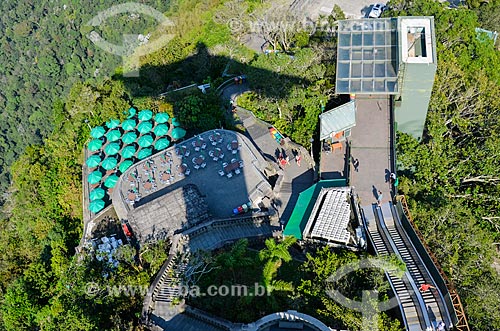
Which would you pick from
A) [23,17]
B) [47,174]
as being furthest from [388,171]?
[23,17]

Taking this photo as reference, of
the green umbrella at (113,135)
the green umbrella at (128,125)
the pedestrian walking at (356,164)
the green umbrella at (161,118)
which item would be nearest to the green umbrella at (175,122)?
the green umbrella at (161,118)

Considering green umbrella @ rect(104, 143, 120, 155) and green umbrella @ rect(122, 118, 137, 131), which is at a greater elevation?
green umbrella @ rect(122, 118, 137, 131)

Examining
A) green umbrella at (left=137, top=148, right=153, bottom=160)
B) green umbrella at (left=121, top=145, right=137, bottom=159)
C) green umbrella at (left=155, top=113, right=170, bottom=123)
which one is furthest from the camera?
green umbrella at (left=155, top=113, right=170, bottom=123)

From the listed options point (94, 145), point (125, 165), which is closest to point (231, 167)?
point (125, 165)

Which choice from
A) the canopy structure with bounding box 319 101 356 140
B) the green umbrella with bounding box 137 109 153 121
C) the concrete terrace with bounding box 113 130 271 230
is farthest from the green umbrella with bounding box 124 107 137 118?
the canopy structure with bounding box 319 101 356 140

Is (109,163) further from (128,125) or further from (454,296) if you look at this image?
(454,296)

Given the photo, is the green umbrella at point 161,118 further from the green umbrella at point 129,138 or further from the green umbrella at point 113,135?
the green umbrella at point 113,135

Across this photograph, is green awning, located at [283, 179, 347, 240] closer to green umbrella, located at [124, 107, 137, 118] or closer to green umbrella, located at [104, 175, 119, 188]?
green umbrella, located at [104, 175, 119, 188]
